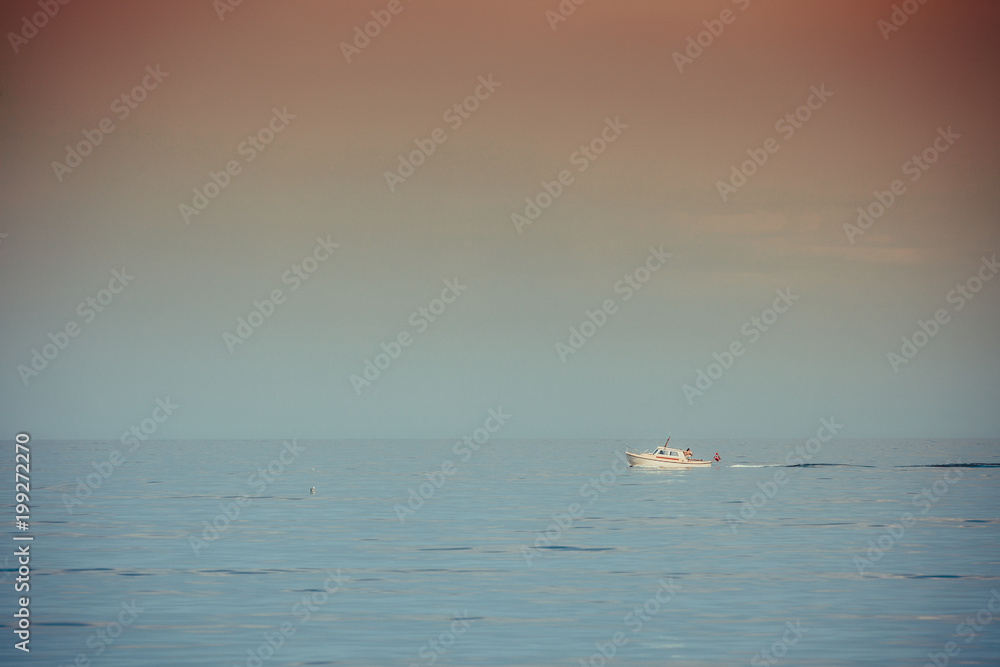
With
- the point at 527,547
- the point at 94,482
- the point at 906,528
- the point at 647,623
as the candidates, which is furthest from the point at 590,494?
the point at 647,623

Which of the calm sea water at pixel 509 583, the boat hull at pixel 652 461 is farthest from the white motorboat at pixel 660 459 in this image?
the calm sea water at pixel 509 583

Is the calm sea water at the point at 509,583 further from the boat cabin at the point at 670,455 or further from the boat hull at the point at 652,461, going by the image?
the boat hull at the point at 652,461

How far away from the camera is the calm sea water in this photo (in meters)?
31.1

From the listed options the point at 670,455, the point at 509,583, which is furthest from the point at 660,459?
the point at 509,583

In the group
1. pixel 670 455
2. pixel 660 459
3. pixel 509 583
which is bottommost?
pixel 509 583

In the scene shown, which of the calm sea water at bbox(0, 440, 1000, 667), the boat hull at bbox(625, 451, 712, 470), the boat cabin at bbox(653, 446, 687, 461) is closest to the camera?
the calm sea water at bbox(0, 440, 1000, 667)

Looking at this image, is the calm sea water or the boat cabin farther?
the boat cabin

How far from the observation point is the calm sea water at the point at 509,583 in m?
31.1

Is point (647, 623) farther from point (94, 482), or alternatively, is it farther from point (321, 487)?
point (94, 482)

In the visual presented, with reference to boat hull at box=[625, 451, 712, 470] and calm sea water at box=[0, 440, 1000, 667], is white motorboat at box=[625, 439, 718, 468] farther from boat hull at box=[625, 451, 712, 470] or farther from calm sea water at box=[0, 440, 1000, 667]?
calm sea water at box=[0, 440, 1000, 667]

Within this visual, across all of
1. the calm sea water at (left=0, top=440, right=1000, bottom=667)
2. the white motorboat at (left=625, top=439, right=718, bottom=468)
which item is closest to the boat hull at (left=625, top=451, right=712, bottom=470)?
the white motorboat at (left=625, top=439, right=718, bottom=468)

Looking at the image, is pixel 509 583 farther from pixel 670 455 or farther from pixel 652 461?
pixel 670 455

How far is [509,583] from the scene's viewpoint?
42.8 meters

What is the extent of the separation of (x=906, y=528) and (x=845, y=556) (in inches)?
635
